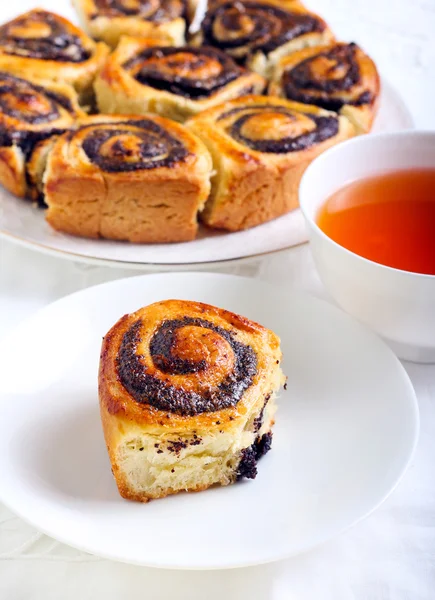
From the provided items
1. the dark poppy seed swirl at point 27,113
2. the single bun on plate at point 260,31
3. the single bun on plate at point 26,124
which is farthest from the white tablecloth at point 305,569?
the single bun on plate at point 260,31

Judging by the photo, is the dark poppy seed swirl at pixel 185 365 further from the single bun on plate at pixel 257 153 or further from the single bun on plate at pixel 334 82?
the single bun on plate at pixel 334 82

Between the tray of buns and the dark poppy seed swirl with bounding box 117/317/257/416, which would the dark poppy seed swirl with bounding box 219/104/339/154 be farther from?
the dark poppy seed swirl with bounding box 117/317/257/416

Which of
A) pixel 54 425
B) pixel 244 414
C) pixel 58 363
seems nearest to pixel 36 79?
pixel 58 363

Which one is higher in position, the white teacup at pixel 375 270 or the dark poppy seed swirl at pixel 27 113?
the white teacup at pixel 375 270

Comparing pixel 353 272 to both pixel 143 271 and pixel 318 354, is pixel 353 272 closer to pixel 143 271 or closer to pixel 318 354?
pixel 318 354

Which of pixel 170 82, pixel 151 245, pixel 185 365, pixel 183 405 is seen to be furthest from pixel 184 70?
pixel 183 405

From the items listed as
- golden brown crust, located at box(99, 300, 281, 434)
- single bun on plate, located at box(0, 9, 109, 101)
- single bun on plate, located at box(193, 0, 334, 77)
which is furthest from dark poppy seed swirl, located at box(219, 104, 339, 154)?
golden brown crust, located at box(99, 300, 281, 434)
